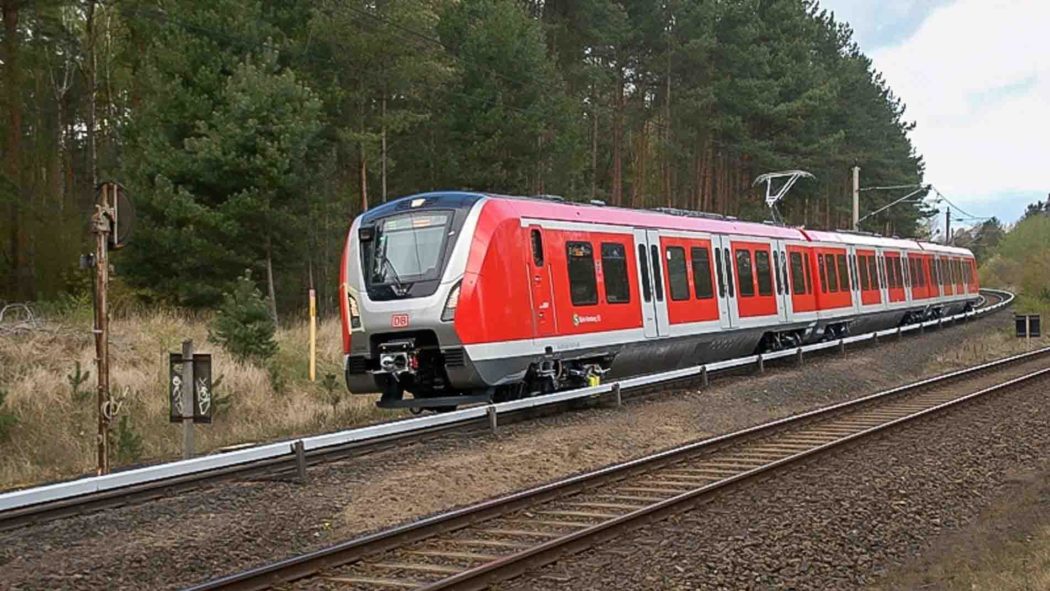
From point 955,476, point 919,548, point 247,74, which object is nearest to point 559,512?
point 919,548

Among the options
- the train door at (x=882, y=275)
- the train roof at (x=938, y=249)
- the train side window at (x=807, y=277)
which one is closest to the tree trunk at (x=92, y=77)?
the train side window at (x=807, y=277)

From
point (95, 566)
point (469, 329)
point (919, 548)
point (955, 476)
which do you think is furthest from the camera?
point (469, 329)

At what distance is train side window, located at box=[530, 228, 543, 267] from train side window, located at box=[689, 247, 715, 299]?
450 centimetres

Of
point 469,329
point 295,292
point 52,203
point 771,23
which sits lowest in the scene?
point 469,329

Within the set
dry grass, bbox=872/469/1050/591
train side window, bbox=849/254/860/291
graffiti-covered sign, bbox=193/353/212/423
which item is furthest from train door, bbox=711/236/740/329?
graffiti-covered sign, bbox=193/353/212/423

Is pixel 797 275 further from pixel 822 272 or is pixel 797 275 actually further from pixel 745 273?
pixel 745 273

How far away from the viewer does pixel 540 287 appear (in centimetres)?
1334

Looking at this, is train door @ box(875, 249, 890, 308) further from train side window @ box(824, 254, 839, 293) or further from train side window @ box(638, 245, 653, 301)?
train side window @ box(638, 245, 653, 301)

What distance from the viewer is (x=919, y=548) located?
7.39 meters

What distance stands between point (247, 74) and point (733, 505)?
15566mm

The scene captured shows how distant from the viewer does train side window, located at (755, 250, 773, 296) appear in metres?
19.8

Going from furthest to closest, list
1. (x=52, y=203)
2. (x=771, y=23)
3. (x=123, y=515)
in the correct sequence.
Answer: (x=771, y=23)
(x=52, y=203)
(x=123, y=515)

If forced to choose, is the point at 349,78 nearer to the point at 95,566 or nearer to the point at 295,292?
the point at 295,292

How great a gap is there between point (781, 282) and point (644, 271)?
20.2 feet
